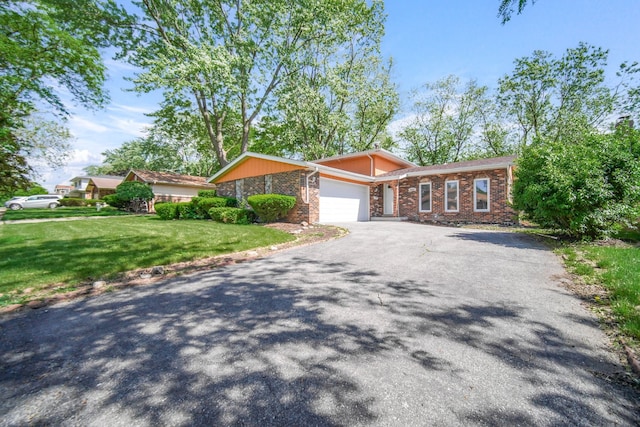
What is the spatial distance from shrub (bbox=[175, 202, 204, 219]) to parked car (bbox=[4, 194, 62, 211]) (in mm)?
20940

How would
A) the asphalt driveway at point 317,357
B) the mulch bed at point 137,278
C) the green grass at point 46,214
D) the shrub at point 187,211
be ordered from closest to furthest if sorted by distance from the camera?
the asphalt driveway at point 317,357 < the mulch bed at point 137,278 < the green grass at point 46,214 < the shrub at point 187,211

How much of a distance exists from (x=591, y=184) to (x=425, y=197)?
9294 millimetres

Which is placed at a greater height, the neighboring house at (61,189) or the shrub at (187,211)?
the neighboring house at (61,189)

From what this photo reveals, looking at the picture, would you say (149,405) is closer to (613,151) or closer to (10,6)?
(613,151)

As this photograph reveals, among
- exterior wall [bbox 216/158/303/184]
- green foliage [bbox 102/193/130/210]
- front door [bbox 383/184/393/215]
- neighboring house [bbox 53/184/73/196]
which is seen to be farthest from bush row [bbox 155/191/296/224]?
neighboring house [bbox 53/184/73/196]

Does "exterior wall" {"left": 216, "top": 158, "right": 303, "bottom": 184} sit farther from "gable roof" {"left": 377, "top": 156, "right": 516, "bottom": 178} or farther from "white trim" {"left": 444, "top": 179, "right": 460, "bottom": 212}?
"white trim" {"left": 444, "top": 179, "right": 460, "bottom": 212}

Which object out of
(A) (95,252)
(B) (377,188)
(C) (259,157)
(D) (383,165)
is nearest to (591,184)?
(B) (377,188)

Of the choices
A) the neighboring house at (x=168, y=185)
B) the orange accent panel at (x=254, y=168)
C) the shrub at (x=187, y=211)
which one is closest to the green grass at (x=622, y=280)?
the orange accent panel at (x=254, y=168)

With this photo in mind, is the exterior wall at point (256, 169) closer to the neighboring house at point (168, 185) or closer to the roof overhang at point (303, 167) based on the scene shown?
the roof overhang at point (303, 167)

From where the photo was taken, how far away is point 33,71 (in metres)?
10.3

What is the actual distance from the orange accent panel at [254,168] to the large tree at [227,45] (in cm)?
301

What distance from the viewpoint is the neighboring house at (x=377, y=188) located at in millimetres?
13117

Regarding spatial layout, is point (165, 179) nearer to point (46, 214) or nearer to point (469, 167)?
point (46, 214)

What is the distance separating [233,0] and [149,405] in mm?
21878
